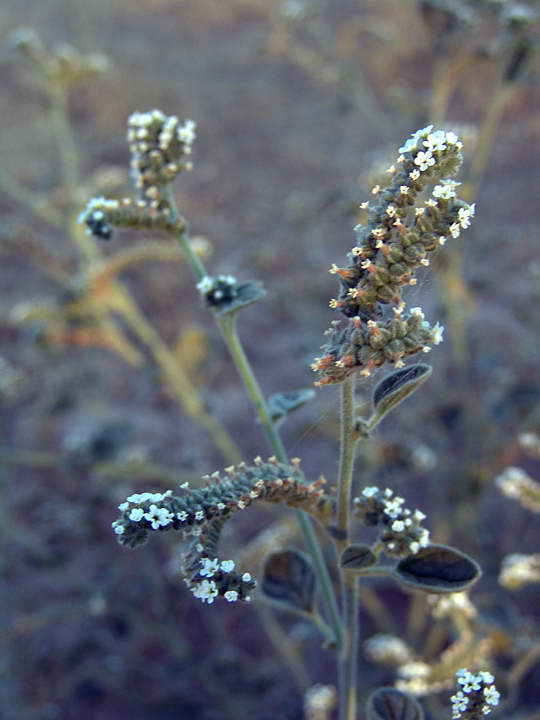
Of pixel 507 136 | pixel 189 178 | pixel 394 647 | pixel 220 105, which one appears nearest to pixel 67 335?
pixel 394 647

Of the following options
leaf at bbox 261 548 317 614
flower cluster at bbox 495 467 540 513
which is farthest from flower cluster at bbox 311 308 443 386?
flower cluster at bbox 495 467 540 513

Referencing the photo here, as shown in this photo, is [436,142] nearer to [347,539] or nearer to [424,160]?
[424,160]

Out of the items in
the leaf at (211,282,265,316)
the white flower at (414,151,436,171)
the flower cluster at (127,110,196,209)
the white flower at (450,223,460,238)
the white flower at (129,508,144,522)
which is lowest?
the white flower at (129,508,144,522)

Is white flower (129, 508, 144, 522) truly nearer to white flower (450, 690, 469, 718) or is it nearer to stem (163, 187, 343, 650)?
stem (163, 187, 343, 650)

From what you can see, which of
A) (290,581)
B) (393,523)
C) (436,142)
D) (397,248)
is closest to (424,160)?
(436,142)

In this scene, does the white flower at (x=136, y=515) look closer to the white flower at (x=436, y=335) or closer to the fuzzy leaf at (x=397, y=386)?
the fuzzy leaf at (x=397, y=386)
